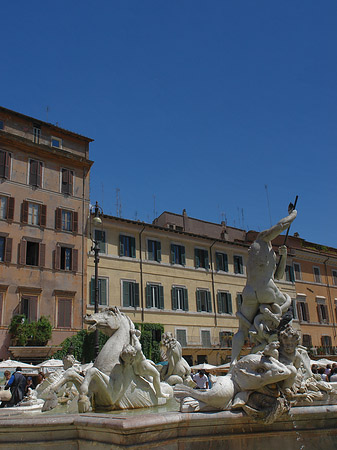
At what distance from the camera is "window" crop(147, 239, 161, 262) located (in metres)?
37.2

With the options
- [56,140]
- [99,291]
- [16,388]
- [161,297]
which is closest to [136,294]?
[161,297]

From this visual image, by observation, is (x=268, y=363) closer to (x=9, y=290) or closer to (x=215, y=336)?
(x=9, y=290)

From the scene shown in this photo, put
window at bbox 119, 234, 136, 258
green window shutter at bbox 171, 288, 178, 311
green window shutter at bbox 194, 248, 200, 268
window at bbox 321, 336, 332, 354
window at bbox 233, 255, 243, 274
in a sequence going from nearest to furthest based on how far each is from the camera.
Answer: window at bbox 119, 234, 136, 258, green window shutter at bbox 171, 288, 178, 311, green window shutter at bbox 194, 248, 200, 268, window at bbox 233, 255, 243, 274, window at bbox 321, 336, 332, 354

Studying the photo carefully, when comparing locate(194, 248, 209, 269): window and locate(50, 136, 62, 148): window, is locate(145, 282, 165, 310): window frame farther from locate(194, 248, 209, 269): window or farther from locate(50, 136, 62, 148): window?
locate(50, 136, 62, 148): window

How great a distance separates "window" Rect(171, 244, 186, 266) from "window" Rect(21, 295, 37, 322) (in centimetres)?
1205

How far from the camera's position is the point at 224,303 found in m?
40.7

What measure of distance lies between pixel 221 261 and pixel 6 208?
62.3ft

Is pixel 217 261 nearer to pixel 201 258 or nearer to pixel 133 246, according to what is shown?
pixel 201 258

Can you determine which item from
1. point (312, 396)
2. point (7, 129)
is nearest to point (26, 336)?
point (7, 129)

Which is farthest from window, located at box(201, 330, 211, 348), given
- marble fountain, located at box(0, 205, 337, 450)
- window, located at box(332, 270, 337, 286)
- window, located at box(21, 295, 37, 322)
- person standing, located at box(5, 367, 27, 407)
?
marble fountain, located at box(0, 205, 337, 450)

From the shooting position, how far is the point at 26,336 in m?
28.6

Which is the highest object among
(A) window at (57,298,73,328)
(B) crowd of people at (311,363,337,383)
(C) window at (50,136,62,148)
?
(C) window at (50,136,62,148)

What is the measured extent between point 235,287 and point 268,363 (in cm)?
3846

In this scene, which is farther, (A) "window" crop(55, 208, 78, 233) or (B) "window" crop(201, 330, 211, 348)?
(B) "window" crop(201, 330, 211, 348)
